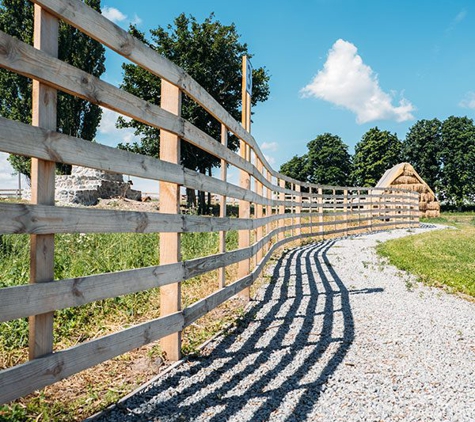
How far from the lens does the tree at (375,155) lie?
50.3m

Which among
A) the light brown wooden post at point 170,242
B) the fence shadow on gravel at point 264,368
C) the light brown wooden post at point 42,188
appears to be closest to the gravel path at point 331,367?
the fence shadow on gravel at point 264,368

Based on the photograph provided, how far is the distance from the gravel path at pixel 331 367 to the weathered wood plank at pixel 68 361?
0.32 meters

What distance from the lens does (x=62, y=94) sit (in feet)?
82.8

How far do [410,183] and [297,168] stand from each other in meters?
38.9

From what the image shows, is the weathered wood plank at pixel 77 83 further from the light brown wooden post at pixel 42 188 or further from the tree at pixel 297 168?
the tree at pixel 297 168

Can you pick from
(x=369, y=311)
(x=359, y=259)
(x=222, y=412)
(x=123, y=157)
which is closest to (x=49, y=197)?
(x=123, y=157)

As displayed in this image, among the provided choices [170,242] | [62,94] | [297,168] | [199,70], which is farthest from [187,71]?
[297,168]

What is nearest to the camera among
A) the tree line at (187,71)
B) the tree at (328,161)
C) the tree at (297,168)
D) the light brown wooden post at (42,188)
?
the light brown wooden post at (42,188)

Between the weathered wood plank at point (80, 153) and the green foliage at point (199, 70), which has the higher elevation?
the green foliage at point (199, 70)

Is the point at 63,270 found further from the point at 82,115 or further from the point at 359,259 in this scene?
the point at 82,115

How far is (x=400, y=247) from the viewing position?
33.3ft

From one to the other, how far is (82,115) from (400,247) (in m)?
26.3

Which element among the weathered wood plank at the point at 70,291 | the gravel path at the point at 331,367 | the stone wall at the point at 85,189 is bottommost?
the gravel path at the point at 331,367

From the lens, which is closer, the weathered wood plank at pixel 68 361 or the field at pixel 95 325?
the weathered wood plank at pixel 68 361
